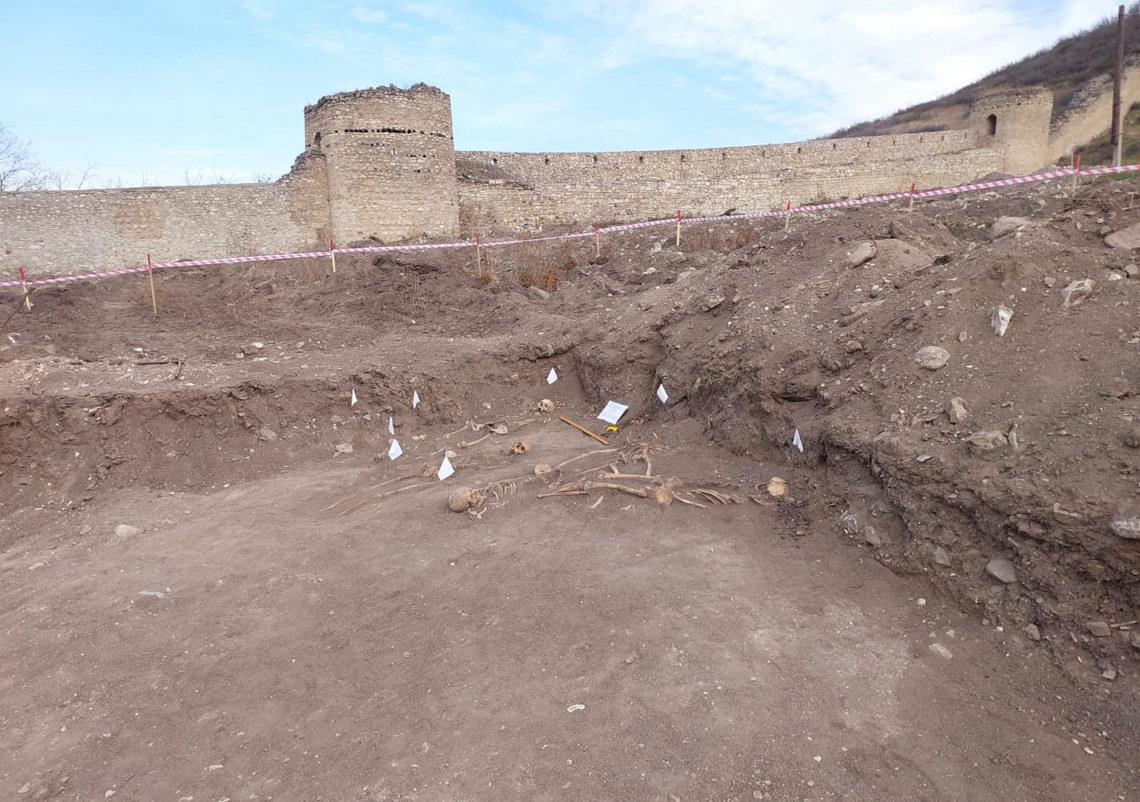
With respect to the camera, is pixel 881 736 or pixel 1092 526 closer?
pixel 881 736

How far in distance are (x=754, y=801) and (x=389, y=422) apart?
20.2 feet

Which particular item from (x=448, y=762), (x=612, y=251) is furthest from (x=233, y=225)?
(x=448, y=762)

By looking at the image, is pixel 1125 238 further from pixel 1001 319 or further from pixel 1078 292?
pixel 1001 319

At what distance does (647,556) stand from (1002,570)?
6.74 ft

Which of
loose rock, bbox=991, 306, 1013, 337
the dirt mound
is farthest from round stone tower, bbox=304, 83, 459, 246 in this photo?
loose rock, bbox=991, 306, 1013, 337

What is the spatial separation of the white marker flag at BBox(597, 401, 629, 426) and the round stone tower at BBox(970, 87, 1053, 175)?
23.5 metres

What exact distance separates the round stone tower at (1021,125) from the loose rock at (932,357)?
79.4 feet

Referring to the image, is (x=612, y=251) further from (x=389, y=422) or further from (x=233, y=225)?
(x=233, y=225)

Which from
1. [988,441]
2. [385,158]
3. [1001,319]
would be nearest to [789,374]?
[1001,319]

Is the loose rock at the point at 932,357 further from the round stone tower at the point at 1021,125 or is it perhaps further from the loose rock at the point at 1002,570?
the round stone tower at the point at 1021,125

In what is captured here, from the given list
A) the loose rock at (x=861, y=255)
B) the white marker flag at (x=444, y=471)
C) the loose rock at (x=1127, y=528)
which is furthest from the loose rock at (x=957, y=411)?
the white marker flag at (x=444, y=471)

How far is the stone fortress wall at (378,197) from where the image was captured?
1445 centimetres

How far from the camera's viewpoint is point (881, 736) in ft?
9.99

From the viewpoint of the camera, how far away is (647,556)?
15.3 feet
